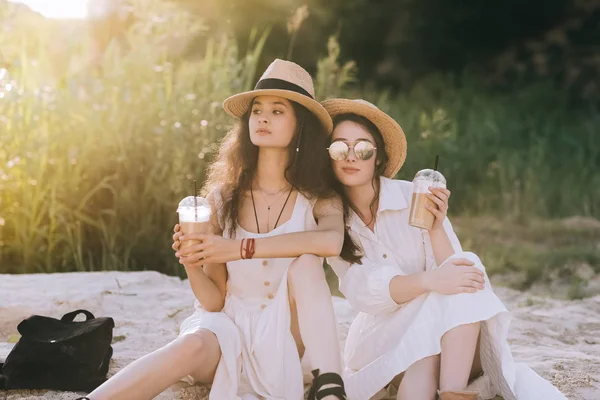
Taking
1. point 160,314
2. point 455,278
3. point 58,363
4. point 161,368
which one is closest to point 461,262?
point 455,278

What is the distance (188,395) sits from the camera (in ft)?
10.1

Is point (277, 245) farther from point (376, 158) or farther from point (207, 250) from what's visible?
point (376, 158)

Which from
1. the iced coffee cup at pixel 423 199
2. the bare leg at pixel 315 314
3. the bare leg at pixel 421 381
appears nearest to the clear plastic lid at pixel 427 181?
the iced coffee cup at pixel 423 199

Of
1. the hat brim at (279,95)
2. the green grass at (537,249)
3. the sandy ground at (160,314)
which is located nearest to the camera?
the hat brim at (279,95)

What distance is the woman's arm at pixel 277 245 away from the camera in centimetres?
289

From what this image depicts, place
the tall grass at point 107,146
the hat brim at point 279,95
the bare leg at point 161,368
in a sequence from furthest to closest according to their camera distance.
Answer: the tall grass at point 107,146, the hat brim at point 279,95, the bare leg at point 161,368

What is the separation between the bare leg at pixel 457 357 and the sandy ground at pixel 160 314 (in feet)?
2.01

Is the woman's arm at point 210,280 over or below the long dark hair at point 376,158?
below

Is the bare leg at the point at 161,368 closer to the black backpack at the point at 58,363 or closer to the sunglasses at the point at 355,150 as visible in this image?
the black backpack at the point at 58,363

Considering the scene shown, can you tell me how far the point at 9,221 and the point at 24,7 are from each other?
6.08 ft

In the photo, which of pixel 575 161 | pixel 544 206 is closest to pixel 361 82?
pixel 575 161

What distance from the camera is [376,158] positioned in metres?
3.39

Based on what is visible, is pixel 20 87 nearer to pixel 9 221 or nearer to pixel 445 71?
pixel 9 221

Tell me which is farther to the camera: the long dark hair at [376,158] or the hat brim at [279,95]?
the long dark hair at [376,158]
